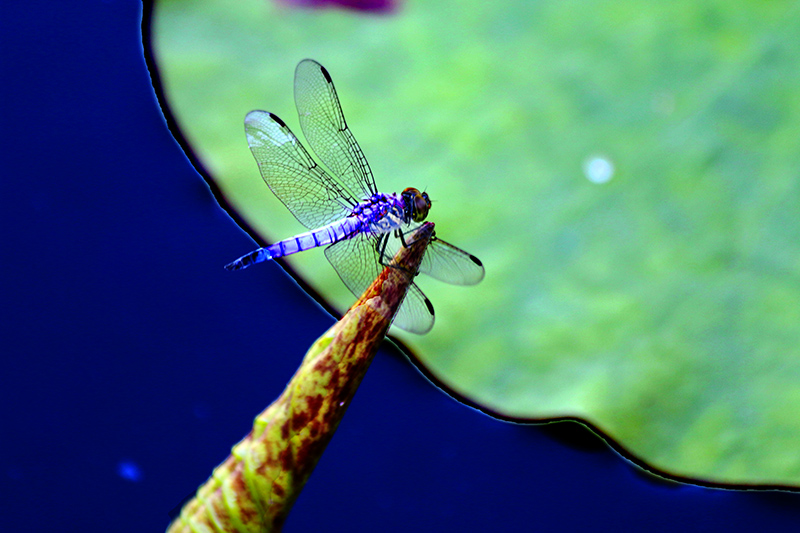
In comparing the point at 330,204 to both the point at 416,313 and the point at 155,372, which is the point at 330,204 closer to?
the point at 416,313

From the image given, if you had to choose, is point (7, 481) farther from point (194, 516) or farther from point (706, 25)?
point (706, 25)

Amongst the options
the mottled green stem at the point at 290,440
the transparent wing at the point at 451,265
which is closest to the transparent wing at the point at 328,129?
the transparent wing at the point at 451,265

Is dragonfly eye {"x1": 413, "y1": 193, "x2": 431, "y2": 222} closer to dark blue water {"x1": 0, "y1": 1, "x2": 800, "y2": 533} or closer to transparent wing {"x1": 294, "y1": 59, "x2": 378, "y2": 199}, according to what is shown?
transparent wing {"x1": 294, "y1": 59, "x2": 378, "y2": 199}

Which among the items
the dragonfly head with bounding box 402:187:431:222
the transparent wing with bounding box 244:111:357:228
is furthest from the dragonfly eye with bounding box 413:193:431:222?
the transparent wing with bounding box 244:111:357:228

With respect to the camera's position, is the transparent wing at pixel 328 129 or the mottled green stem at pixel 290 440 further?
the transparent wing at pixel 328 129

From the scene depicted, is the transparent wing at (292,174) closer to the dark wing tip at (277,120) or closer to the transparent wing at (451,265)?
the dark wing tip at (277,120)

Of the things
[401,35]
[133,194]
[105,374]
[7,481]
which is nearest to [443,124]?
[401,35]
